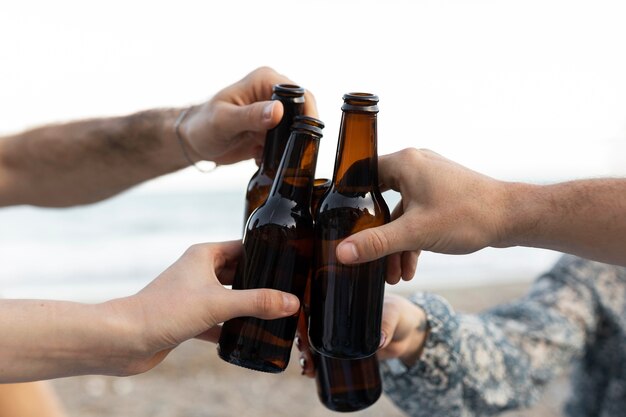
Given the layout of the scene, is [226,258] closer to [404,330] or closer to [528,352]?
[404,330]

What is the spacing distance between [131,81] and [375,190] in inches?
891

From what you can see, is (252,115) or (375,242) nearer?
(375,242)

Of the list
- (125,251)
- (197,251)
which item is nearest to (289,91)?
(197,251)

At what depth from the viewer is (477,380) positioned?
2.58 metres

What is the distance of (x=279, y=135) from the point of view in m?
2.05

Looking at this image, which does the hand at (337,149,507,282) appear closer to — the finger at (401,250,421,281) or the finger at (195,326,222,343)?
the finger at (401,250,421,281)

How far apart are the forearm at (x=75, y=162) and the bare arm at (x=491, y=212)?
5.60ft

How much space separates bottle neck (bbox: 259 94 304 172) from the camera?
2045 millimetres

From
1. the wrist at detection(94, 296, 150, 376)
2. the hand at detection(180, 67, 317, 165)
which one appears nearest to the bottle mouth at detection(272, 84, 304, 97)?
the hand at detection(180, 67, 317, 165)

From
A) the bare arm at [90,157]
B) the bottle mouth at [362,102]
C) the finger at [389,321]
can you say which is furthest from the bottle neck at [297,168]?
the bare arm at [90,157]

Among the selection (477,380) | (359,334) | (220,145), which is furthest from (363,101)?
(477,380)

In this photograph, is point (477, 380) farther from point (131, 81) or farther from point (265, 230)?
point (131, 81)

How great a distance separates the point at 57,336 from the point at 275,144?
90cm

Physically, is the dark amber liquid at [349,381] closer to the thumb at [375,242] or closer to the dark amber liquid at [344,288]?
the dark amber liquid at [344,288]
